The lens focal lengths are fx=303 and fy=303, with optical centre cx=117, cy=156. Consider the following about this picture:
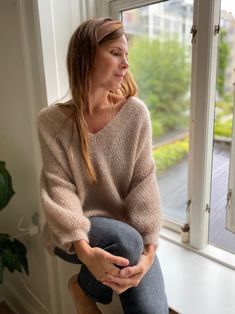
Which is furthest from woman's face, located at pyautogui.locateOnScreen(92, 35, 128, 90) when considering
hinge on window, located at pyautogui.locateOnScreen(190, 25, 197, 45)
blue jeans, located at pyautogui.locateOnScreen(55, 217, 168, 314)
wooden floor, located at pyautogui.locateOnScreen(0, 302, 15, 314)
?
wooden floor, located at pyautogui.locateOnScreen(0, 302, 15, 314)

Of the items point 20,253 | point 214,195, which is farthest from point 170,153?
point 20,253

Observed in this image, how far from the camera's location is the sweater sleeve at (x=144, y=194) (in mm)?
839

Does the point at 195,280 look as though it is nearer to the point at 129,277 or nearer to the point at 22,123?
the point at 129,277

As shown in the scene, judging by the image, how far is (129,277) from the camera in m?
0.76

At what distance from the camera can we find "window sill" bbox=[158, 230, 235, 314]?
3.09 feet

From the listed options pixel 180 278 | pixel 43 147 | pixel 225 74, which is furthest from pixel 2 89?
pixel 180 278

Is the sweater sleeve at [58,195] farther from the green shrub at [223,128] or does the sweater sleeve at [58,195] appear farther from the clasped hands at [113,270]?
the green shrub at [223,128]

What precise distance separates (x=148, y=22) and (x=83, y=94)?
0.51m

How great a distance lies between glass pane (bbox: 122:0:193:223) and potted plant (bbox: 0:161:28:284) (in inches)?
25.5

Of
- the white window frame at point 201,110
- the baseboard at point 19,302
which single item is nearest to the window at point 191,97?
the white window frame at point 201,110

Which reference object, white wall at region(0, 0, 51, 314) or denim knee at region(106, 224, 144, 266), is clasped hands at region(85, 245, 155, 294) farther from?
white wall at region(0, 0, 51, 314)

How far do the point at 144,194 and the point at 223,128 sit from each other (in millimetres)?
409

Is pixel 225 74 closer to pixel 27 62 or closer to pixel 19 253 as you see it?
pixel 27 62

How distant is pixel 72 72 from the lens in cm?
86
